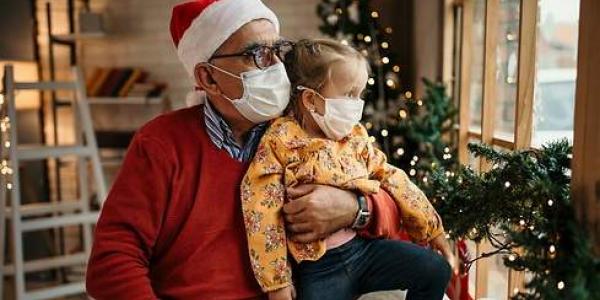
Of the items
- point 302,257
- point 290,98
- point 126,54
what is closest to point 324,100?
point 290,98

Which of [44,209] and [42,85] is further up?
[42,85]

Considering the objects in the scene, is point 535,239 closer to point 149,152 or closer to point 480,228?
point 480,228

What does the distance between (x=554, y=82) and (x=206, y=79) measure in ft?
5.92

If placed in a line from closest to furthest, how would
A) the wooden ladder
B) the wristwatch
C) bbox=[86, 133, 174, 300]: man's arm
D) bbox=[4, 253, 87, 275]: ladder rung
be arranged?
bbox=[86, 133, 174, 300]: man's arm
the wristwatch
the wooden ladder
bbox=[4, 253, 87, 275]: ladder rung

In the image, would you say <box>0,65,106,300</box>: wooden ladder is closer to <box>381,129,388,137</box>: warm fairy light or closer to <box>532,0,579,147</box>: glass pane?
<box>381,129,388,137</box>: warm fairy light

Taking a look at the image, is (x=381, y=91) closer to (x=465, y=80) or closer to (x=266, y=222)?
(x=465, y=80)

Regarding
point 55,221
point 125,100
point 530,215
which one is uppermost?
point 125,100

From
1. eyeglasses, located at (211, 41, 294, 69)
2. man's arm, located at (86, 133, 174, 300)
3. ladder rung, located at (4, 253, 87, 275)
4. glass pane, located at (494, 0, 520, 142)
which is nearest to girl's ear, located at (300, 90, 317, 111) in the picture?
eyeglasses, located at (211, 41, 294, 69)

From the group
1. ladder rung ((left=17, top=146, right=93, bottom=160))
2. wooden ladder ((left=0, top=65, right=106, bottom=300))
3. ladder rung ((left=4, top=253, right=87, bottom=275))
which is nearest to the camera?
wooden ladder ((left=0, top=65, right=106, bottom=300))

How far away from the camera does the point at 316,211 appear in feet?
3.74

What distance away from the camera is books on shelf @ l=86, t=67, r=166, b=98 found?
4.47 m

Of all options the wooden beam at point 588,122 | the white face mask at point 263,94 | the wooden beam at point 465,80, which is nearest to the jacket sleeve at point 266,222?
the white face mask at point 263,94

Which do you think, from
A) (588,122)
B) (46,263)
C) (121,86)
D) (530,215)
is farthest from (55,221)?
(588,122)

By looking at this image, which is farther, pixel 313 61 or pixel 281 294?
pixel 313 61
